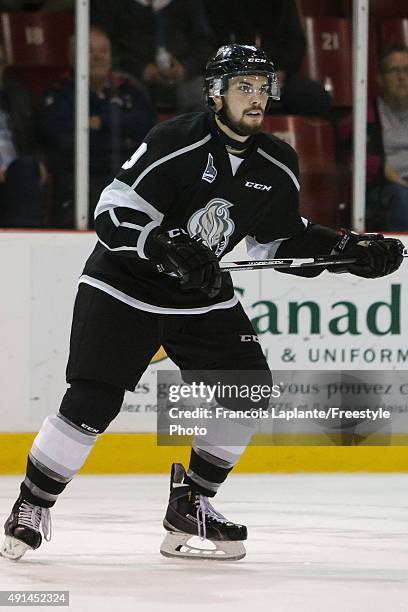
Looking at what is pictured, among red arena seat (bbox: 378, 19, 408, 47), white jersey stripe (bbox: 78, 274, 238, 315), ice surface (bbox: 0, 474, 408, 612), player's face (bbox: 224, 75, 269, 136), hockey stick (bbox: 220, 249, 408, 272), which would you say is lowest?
ice surface (bbox: 0, 474, 408, 612)

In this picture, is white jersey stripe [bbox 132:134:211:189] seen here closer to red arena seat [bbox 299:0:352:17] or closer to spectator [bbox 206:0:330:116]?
spectator [bbox 206:0:330:116]

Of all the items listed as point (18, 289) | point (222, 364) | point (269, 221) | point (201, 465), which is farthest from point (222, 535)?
point (18, 289)

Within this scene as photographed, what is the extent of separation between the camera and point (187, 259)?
10.0 feet

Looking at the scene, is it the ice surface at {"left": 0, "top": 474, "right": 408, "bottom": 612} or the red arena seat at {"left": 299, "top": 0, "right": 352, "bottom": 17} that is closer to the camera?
the ice surface at {"left": 0, "top": 474, "right": 408, "bottom": 612}

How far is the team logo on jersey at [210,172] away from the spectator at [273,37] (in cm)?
249

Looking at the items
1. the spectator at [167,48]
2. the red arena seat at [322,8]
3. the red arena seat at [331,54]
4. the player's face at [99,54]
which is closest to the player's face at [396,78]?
the red arena seat at [331,54]

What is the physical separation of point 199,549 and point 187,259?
0.73 metres

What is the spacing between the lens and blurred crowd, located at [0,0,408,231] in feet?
17.3

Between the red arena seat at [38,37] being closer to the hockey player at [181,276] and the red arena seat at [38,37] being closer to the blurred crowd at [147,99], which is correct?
the blurred crowd at [147,99]

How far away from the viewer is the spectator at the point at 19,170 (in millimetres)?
5215

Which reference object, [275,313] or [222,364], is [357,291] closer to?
[275,313]

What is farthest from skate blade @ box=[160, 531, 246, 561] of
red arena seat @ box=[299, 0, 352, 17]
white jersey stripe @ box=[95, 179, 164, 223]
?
red arena seat @ box=[299, 0, 352, 17]

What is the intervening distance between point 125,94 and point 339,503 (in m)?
1.89

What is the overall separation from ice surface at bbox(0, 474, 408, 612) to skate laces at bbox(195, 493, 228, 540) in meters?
0.11
